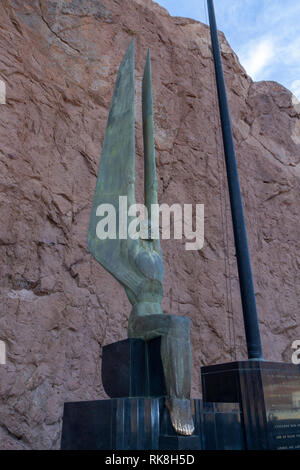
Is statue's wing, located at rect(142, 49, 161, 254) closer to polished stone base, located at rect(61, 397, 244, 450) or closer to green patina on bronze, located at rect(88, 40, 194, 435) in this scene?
green patina on bronze, located at rect(88, 40, 194, 435)

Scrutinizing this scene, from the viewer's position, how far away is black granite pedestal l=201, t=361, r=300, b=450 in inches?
127

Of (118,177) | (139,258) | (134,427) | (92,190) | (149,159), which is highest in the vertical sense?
(92,190)

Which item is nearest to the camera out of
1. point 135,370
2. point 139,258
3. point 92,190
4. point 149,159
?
point 135,370

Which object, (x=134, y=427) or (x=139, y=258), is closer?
(x=134, y=427)

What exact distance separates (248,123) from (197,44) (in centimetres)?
204

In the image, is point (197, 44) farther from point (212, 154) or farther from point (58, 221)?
point (58, 221)

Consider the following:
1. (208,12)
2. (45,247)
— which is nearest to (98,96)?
(208,12)

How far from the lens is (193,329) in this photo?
252 inches

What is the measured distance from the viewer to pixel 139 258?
3281 mm

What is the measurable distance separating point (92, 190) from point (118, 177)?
2514mm

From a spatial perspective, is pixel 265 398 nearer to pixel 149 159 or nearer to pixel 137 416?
pixel 137 416

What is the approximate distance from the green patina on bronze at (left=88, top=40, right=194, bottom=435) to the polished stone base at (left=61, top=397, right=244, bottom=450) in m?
0.09

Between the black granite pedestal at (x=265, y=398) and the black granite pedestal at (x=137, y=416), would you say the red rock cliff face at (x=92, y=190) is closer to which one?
the black granite pedestal at (x=137, y=416)

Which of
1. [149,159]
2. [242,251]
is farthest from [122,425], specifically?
[242,251]
